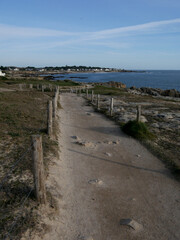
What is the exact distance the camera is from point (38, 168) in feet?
20.8

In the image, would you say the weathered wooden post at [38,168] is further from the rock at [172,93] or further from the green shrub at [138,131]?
the rock at [172,93]

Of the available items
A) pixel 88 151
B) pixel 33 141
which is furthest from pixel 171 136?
pixel 33 141

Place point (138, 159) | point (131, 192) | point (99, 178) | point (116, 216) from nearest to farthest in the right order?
point (116, 216)
point (131, 192)
point (99, 178)
point (138, 159)

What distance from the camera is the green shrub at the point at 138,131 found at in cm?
1448

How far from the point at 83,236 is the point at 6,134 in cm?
756

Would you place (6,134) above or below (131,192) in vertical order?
above

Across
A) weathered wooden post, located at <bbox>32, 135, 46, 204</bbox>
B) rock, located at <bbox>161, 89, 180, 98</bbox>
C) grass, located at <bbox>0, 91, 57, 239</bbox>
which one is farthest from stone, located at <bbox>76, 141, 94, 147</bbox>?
rock, located at <bbox>161, 89, 180, 98</bbox>

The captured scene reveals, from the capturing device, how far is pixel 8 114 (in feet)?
Answer: 53.4

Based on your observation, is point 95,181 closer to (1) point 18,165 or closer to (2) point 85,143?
(1) point 18,165

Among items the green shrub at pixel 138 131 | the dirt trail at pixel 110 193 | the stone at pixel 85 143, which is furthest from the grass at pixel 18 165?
the green shrub at pixel 138 131

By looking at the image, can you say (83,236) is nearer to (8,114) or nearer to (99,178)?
(99,178)

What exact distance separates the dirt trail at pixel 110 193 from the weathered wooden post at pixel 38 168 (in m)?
0.66

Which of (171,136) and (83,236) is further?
(171,136)

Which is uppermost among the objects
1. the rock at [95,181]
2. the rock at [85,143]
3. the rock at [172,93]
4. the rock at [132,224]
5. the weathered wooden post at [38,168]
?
the weathered wooden post at [38,168]
